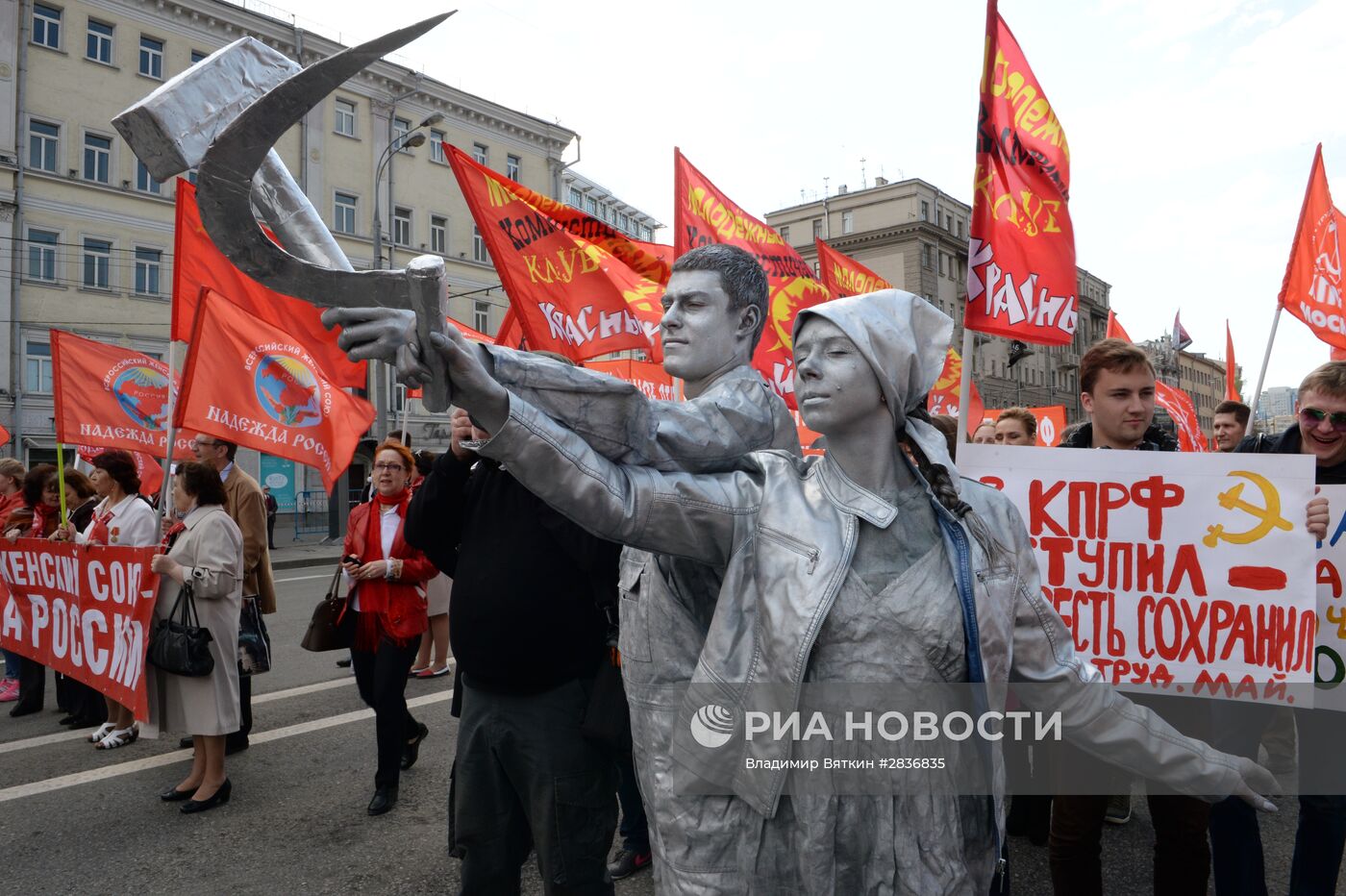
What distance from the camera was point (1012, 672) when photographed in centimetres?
176

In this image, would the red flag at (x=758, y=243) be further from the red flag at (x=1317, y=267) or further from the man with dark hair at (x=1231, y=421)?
the man with dark hair at (x=1231, y=421)

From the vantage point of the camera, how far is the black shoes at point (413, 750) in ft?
16.7

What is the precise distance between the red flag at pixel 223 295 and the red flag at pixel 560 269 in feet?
3.87

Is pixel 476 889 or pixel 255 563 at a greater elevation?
pixel 255 563

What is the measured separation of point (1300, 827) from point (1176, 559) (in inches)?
37.7

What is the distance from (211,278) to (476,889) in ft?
14.6

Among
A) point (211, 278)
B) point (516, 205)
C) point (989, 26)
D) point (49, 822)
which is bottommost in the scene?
point (49, 822)

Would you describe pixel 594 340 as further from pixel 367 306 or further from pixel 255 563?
pixel 367 306

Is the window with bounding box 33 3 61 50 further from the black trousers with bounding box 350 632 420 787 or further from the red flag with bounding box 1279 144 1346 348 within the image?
the red flag with bounding box 1279 144 1346 348

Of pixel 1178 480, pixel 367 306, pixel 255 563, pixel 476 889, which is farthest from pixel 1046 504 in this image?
pixel 255 563

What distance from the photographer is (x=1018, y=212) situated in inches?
159

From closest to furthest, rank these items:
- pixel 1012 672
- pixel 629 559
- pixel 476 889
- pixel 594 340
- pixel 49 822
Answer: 1. pixel 1012 672
2. pixel 629 559
3. pixel 476 889
4. pixel 49 822
5. pixel 594 340

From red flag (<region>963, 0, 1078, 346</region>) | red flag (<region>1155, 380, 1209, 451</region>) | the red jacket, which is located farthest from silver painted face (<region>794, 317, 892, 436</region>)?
red flag (<region>1155, 380, 1209, 451</region>)

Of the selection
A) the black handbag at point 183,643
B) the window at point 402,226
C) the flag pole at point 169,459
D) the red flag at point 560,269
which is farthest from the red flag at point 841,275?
the window at point 402,226
